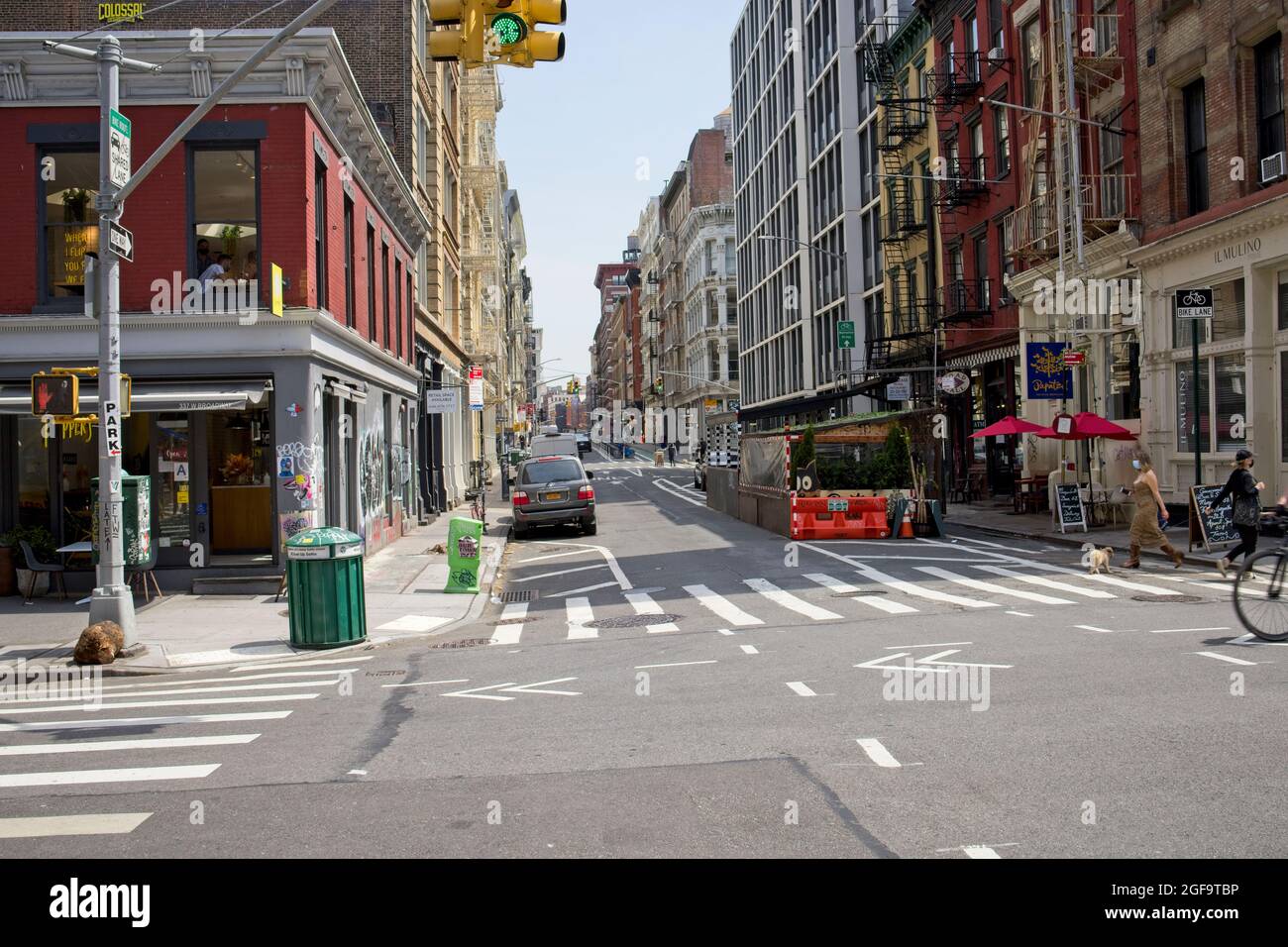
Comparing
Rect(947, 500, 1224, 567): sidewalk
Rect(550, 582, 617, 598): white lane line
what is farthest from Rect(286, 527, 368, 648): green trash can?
Rect(947, 500, 1224, 567): sidewalk

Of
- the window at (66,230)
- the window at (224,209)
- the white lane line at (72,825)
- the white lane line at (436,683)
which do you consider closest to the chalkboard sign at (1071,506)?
the window at (224,209)

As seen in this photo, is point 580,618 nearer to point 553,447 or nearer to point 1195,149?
point 1195,149

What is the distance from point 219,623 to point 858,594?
29.6 feet

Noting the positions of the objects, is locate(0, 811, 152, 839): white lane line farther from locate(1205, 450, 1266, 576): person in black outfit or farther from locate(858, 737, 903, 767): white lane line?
locate(1205, 450, 1266, 576): person in black outfit

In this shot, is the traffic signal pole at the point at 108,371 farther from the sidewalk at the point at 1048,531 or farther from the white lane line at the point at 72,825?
the sidewalk at the point at 1048,531

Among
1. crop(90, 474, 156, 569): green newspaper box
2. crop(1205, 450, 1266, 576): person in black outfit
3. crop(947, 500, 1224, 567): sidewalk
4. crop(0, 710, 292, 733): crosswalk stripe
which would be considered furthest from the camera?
crop(947, 500, 1224, 567): sidewalk

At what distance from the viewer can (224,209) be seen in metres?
18.5

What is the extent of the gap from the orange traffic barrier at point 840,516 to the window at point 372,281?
10762mm

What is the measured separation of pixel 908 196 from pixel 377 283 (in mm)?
25626

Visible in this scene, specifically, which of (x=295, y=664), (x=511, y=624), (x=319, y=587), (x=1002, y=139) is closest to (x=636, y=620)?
(x=511, y=624)

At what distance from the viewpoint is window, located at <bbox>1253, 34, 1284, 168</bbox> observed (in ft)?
71.8

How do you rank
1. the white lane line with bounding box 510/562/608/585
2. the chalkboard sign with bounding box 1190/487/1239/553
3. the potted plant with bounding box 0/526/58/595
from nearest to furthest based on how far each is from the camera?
the potted plant with bounding box 0/526/58/595, the chalkboard sign with bounding box 1190/487/1239/553, the white lane line with bounding box 510/562/608/585

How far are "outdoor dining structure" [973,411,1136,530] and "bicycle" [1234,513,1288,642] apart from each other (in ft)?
45.9

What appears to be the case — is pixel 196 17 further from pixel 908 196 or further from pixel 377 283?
pixel 908 196
